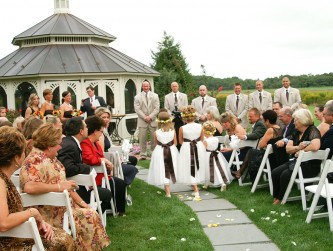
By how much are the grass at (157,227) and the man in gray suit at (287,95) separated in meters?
6.79

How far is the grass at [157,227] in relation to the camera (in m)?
6.46

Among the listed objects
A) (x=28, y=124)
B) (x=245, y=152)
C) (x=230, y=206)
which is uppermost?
(x=28, y=124)

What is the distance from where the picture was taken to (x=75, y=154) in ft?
22.1

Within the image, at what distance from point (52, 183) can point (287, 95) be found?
1072cm

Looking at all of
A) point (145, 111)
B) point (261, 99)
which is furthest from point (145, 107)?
point (261, 99)

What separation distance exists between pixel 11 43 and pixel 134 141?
8510 millimetres

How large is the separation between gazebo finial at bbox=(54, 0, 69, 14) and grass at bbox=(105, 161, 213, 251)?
16.3 metres

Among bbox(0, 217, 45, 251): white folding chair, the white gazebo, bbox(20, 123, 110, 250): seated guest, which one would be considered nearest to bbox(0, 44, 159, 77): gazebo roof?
the white gazebo

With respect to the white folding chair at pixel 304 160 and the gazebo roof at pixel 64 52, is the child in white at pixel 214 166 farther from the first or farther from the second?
the gazebo roof at pixel 64 52

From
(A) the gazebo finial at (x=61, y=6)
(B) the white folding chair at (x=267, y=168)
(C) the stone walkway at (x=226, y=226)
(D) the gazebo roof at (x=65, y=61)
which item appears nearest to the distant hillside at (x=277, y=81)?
(D) the gazebo roof at (x=65, y=61)

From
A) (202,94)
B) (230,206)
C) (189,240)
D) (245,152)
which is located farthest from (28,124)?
(202,94)

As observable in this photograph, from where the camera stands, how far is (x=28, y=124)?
23.5 ft

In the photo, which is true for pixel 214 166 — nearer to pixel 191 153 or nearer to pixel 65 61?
pixel 191 153

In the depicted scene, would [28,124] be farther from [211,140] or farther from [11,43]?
[11,43]
